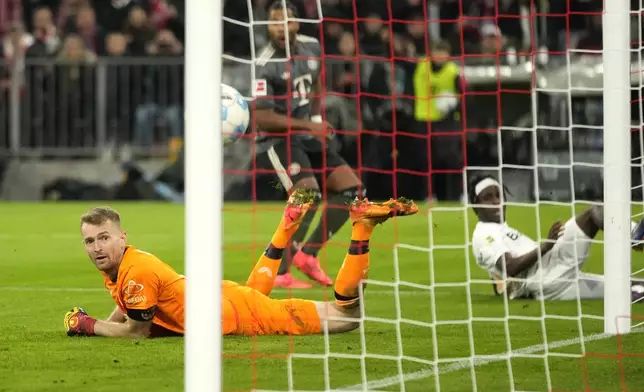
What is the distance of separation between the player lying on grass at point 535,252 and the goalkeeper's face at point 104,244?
267cm

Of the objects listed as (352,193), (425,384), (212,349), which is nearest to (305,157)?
(352,193)

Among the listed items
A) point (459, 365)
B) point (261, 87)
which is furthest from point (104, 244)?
point (261, 87)

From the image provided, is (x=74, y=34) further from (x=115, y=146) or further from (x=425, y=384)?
(x=425, y=384)

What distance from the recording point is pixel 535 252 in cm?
868

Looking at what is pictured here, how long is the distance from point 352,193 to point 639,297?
2.43m

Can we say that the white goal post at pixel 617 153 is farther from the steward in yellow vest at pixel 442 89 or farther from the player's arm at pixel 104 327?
the steward in yellow vest at pixel 442 89

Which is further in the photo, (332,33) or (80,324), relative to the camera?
(332,33)

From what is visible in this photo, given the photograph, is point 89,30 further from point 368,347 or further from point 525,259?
point 368,347

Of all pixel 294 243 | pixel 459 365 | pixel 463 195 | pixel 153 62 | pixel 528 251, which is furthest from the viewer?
pixel 153 62

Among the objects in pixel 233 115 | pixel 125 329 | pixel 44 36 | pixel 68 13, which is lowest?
pixel 125 329

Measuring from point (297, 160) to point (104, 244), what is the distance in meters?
3.14

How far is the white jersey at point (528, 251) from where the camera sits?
881 cm

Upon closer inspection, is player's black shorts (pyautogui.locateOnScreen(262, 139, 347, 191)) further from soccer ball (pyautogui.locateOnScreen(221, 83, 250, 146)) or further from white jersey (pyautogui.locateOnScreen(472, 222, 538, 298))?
soccer ball (pyautogui.locateOnScreen(221, 83, 250, 146))

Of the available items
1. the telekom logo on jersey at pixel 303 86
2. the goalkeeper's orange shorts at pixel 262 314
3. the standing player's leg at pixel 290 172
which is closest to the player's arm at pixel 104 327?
the goalkeeper's orange shorts at pixel 262 314
